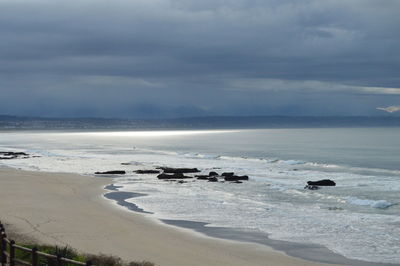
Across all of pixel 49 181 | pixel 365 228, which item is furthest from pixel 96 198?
pixel 365 228

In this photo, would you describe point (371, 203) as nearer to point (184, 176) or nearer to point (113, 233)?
point (113, 233)

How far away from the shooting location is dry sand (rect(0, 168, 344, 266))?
63.9 feet

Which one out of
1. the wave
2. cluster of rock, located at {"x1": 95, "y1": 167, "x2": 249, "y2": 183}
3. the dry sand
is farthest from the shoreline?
cluster of rock, located at {"x1": 95, "y1": 167, "x2": 249, "y2": 183}

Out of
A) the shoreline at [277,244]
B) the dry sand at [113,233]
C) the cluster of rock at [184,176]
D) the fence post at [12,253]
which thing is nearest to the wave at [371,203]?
the shoreline at [277,244]

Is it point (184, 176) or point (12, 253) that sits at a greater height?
point (12, 253)

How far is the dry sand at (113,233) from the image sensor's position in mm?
19469

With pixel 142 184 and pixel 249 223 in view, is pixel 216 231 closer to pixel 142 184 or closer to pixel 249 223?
pixel 249 223

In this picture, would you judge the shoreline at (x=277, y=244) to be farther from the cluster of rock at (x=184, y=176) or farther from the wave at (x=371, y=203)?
the cluster of rock at (x=184, y=176)

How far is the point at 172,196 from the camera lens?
120 feet

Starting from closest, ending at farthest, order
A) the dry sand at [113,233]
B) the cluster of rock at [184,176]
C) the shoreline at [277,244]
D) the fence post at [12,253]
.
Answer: the fence post at [12,253] < the shoreline at [277,244] < the dry sand at [113,233] < the cluster of rock at [184,176]

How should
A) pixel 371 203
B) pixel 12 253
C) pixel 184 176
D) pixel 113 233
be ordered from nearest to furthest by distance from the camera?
pixel 12 253 < pixel 113 233 < pixel 371 203 < pixel 184 176

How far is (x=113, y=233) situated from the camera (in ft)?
77.2

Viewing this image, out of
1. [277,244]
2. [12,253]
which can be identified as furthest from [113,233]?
[12,253]

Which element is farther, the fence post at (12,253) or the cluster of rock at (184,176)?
the cluster of rock at (184,176)
